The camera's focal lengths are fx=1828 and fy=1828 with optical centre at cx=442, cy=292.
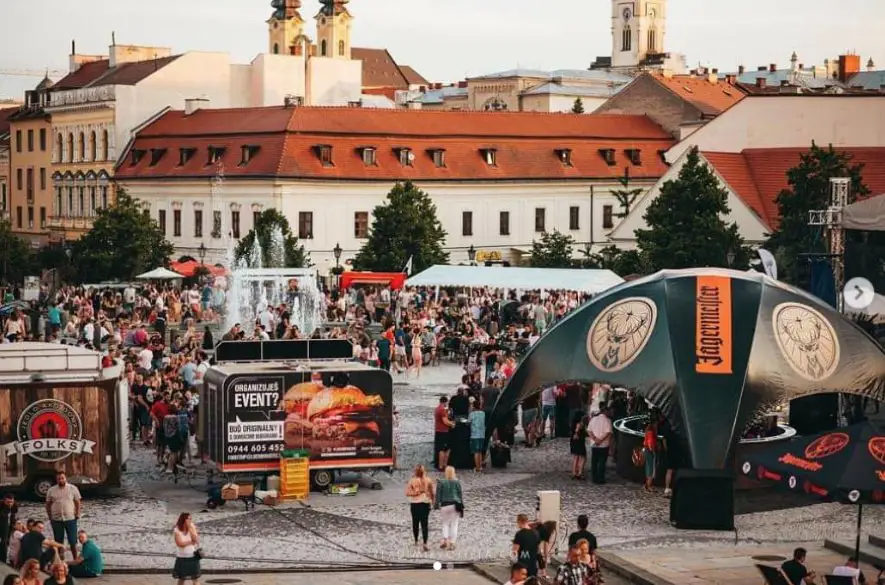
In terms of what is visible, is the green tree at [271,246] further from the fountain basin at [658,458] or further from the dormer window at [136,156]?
the fountain basin at [658,458]

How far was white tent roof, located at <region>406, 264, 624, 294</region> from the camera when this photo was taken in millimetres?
46781

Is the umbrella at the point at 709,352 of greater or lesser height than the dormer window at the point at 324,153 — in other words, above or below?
below

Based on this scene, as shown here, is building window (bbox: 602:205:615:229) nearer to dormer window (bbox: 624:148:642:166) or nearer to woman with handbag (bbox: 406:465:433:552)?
dormer window (bbox: 624:148:642:166)

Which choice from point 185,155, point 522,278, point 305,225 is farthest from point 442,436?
point 185,155

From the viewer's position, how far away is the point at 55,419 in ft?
82.0

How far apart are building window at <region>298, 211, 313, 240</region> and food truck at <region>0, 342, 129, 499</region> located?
51.8 m

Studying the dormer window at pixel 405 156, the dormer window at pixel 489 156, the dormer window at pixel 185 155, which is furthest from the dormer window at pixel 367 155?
the dormer window at pixel 185 155

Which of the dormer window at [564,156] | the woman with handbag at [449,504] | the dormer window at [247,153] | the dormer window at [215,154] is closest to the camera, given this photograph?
the woman with handbag at [449,504]

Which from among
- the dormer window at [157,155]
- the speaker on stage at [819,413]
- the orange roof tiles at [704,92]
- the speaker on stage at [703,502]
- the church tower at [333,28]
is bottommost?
the speaker on stage at [703,502]

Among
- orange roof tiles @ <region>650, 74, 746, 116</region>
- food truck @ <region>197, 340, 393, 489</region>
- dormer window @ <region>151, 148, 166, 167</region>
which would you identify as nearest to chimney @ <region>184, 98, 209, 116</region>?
dormer window @ <region>151, 148, 166, 167</region>

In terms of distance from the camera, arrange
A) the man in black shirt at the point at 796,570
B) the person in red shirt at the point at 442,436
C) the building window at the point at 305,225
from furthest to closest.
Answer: the building window at the point at 305,225 < the person in red shirt at the point at 442,436 < the man in black shirt at the point at 796,570

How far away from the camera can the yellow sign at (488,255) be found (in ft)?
265

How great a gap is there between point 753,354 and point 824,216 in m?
11.1

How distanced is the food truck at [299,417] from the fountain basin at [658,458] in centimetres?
361
